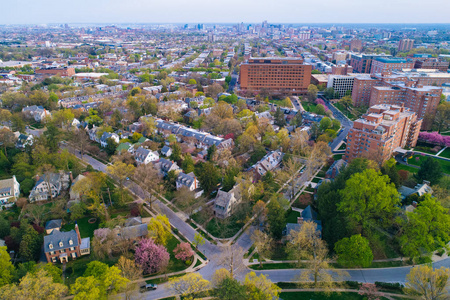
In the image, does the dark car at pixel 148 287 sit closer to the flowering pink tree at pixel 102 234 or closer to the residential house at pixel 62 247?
the flowering pink tree at pixel 102 234

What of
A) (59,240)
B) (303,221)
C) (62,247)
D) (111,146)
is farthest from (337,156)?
(59,240)

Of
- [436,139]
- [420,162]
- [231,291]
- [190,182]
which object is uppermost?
[231,291]

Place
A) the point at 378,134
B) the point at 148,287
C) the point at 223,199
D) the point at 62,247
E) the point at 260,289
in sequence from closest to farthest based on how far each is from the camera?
the point at 260,289 → the point at 148,287 → the point at 62,247 → the point at 223,199 → the point at 378,134

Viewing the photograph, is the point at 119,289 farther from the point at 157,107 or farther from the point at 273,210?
the point at 157,107

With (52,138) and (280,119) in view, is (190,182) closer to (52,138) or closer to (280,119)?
(52,138)

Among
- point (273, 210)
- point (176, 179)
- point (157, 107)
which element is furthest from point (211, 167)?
point (157, 107)
